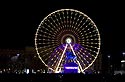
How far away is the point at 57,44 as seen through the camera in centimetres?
4488

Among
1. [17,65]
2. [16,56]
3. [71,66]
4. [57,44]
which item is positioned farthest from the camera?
[16,56]

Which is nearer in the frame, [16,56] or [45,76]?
[45,76]

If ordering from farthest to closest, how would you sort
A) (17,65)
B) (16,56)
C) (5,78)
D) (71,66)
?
1. (16,56)
2. (17,65)
3. (71,66)
4. (5,78)

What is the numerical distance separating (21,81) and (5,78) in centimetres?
102

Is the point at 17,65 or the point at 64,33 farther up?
the point at 64,33

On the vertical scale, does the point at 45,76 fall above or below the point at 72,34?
below

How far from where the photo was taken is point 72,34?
45562 mm

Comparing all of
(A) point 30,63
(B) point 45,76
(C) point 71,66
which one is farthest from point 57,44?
(A) point 30,63

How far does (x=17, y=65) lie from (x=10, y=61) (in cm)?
436

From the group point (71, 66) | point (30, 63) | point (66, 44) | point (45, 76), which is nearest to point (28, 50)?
point (30, 63)

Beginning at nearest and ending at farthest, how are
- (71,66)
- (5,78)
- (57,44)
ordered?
1. (5,78)
2. (57,44)
3. (71,66)

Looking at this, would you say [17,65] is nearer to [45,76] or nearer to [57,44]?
[57,44]

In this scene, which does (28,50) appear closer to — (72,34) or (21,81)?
(72,34)

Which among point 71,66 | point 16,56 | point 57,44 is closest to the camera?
point 57,44
